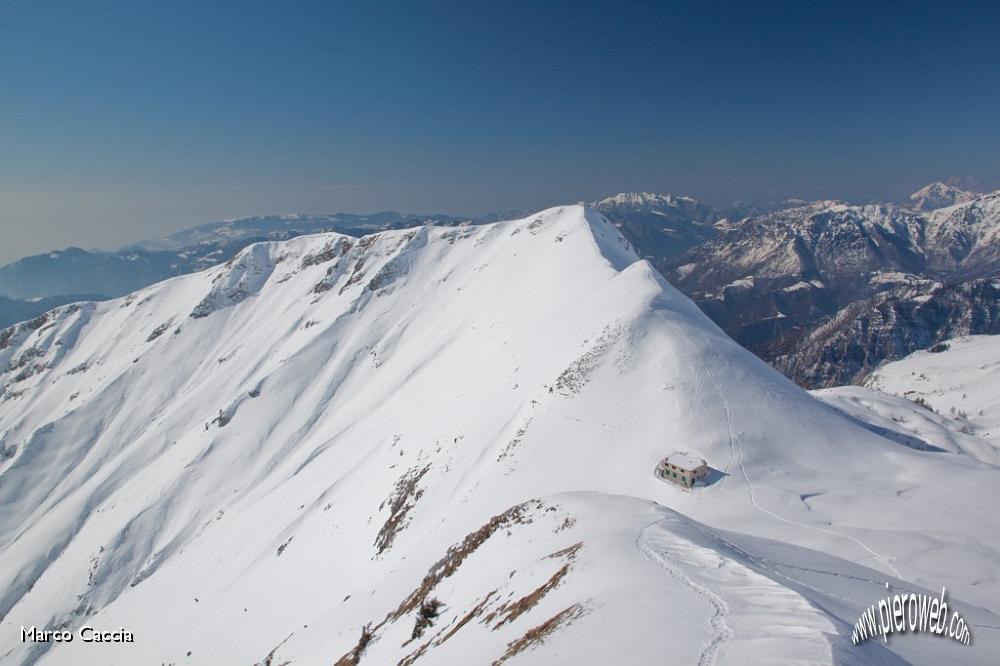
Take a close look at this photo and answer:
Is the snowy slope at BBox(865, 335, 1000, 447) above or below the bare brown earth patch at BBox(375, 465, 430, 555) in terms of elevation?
below

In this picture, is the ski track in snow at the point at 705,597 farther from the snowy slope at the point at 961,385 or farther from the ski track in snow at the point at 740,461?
the snowy slope at the point at 961,385

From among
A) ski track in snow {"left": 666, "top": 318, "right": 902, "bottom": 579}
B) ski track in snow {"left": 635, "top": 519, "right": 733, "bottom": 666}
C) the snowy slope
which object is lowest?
the snowy slope

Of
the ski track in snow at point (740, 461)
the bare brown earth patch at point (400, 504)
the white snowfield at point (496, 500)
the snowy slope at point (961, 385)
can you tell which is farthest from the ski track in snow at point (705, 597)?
the snowy slope at point (961, 385)

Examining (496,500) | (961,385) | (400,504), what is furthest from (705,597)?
(961,385)

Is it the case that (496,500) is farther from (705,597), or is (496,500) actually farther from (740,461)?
(705,597)

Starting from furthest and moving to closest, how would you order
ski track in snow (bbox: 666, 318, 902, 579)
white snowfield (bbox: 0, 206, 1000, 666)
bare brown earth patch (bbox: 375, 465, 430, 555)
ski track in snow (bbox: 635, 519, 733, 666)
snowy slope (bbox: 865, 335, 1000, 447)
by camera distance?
snowy slope (bbox: 865, 335, 1000, 447) → bare brown earth patch (bbox: 375, 465, 430, 555) → ski track in snow (bbox: 666, 318, 902, 579) → white snowfield (bbox: 0, 206, 1000, 666) → ski track in snow (bbox: 635, 519, 733, 666)

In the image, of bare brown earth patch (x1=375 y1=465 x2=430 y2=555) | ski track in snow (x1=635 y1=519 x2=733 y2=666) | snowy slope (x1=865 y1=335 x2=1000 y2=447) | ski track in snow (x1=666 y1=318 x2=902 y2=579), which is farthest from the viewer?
snowy slope (x1=865 y1=335 x2=1000 y2=447)

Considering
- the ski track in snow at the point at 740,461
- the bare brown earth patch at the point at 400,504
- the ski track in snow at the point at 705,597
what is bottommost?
the bare brown earth patch at the point at 400,504

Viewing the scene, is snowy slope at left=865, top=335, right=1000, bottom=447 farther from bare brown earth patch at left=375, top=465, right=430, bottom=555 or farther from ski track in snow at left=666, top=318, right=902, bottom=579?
bare brown earth patch at left=375, top=465, right=430, bottom=555

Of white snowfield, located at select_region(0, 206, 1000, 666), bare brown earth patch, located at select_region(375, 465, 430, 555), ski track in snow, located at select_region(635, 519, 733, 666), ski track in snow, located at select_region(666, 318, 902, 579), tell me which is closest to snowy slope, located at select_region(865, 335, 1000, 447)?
white snowfield, located at select_region(0, 206, 1000, 666)
